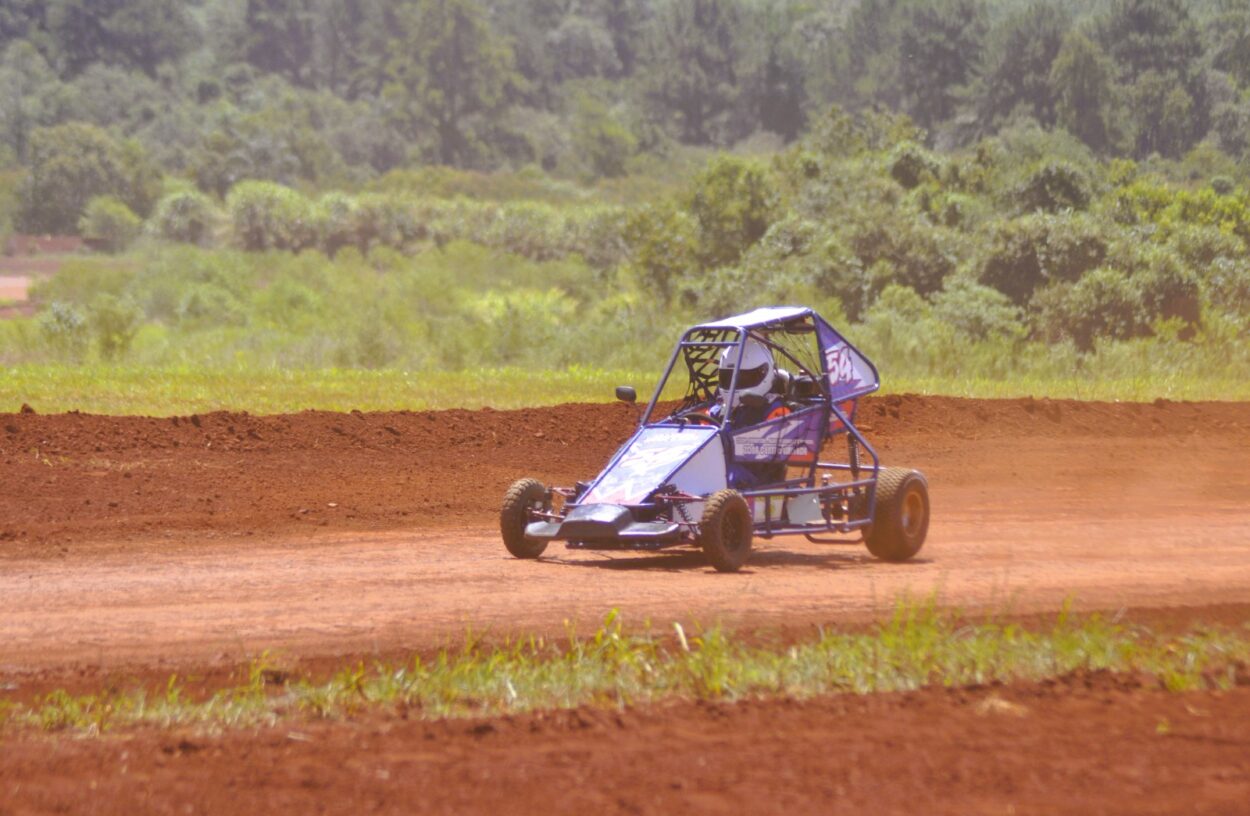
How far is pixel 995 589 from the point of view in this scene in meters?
10.1

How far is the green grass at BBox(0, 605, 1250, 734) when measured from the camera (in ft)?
22.4

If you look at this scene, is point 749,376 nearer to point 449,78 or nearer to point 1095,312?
point 1095,312

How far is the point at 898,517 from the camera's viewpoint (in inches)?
455

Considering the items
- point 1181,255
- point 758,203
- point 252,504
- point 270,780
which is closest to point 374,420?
point 252,504

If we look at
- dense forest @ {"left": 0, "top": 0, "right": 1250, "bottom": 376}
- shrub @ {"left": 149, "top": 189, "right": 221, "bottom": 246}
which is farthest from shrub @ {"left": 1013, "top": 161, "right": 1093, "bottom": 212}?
shrub @ {"left": 149, "top": 189, "right": 221, "bottom": 246}

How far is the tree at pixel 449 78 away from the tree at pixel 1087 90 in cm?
4677

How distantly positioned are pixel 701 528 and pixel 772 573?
790 millimetres

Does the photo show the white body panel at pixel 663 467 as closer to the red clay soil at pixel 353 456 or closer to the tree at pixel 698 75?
the red clay soil at pixel 353 456

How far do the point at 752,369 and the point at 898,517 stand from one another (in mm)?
1537

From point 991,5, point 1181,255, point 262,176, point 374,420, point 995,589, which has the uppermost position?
point 991,5

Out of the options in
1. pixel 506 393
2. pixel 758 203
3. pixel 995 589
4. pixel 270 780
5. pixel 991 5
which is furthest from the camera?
pixel 991 5

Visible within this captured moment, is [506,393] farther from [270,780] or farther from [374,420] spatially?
[270,780]

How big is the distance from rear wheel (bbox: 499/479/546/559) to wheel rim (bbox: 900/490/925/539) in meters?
2.75

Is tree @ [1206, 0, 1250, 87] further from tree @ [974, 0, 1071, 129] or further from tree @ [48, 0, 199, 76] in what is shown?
tree @ [48, 0, 199, 76]
